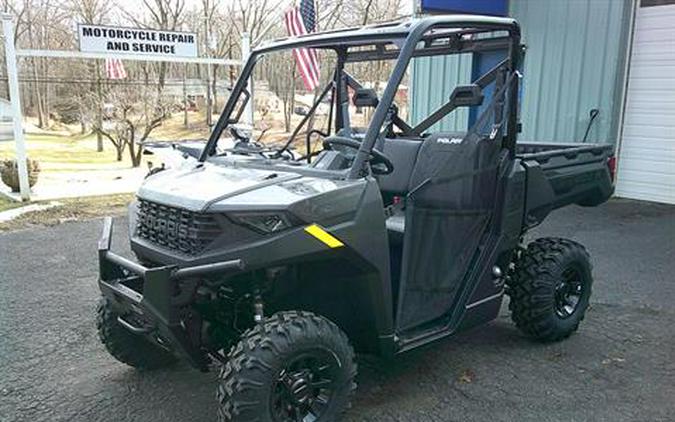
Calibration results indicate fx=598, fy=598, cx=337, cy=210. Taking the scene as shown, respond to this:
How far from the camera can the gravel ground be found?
3068 mm

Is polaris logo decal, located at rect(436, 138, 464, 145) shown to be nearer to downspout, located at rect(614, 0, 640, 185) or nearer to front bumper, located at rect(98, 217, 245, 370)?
front bumper, located at rect(98, 217, 245, 370)

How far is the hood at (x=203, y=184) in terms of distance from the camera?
102 inches

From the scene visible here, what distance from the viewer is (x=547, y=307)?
3.76m

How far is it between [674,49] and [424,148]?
695 cm

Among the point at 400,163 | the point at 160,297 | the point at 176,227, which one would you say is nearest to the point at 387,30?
the point at 400,163

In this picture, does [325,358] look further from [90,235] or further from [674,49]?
[674,49]

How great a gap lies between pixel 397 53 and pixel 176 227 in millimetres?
1538

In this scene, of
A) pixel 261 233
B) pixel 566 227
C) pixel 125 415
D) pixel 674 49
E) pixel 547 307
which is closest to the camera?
pixel 261 233

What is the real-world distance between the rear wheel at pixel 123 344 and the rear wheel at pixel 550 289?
2.22 metres

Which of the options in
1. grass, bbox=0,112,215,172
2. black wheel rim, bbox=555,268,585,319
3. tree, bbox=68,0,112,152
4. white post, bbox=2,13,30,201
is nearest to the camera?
black wheel rim, bbox=555,268,585,319

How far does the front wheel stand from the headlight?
1.32 feet

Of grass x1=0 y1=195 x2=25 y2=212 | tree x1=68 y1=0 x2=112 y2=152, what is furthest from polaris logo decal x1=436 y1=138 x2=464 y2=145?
tree x1=68 y1=0 x2=112 y2=152

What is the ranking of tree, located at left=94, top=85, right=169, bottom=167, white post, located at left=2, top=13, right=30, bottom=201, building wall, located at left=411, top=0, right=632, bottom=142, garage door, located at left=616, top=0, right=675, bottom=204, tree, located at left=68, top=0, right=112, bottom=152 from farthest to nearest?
tree, located at left=68, top=0, right=112, bottom=152 → tree, located at left=94, top=85, right=169, bottom=167 → building wall, located at left=411, top=0, right=632, bottom=142 → garage door, located at left=616, top=0, right=675, bottom=204 → white post, located at left=2, top=13, right=30, bottom=201

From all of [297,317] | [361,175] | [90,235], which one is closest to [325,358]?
[297,317]
